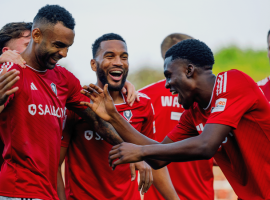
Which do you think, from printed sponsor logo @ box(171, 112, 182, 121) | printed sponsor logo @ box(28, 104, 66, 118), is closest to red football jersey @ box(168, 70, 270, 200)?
printed sponsor logo @ box(28, 104, 66, 118)

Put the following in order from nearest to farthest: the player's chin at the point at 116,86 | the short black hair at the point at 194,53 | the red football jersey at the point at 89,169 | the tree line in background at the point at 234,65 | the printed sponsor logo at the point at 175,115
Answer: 1. the short black hair at the point at 194,53
2. the red football jersey at the point at 89,169
3. the player's chin at the point at 116,86
4. the printed sponsor logo at the point at 175,115
5. the tree line in background at the point at 234,65

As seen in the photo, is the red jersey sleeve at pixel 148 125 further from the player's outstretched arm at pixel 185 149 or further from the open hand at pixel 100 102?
the player's outstretched arm at pixel 185 149

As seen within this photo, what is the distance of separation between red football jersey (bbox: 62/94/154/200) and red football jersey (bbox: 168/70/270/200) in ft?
5.16

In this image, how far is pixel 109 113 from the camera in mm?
4090

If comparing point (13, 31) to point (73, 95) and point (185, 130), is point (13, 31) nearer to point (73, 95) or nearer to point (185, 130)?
point (73, 95)

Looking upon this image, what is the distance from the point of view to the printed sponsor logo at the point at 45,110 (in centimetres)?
369

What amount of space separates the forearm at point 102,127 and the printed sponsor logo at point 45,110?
49cm

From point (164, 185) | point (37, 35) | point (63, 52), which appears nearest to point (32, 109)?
point (63, 52)

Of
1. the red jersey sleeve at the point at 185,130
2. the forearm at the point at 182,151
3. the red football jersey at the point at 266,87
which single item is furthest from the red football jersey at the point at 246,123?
the red football jersey at the point at 266,87

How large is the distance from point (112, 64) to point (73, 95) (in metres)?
0.94

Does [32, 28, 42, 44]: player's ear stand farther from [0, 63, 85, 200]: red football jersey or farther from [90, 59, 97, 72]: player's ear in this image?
[90, 59, 97, 72]: player's ear

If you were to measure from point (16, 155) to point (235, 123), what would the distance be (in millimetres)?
2017

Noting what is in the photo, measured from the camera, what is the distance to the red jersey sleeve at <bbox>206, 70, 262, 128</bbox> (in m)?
3.38

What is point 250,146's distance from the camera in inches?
137
